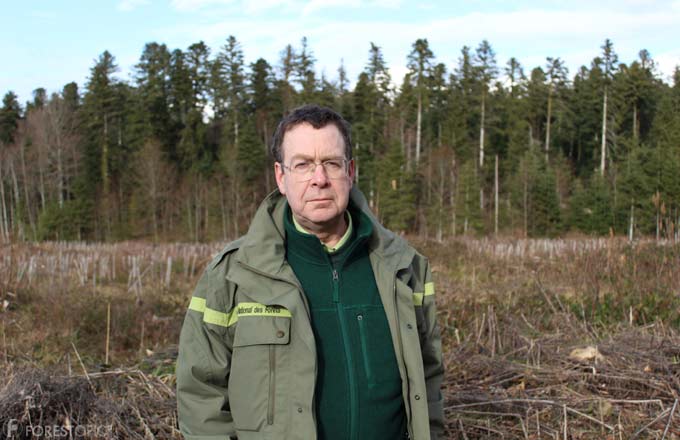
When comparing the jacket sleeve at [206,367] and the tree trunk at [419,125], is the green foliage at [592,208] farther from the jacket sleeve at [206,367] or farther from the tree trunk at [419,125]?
the jacket sleeve at [206,367]

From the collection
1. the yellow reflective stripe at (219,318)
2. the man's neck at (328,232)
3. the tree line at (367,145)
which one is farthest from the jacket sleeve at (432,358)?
the tree line at (367,145)

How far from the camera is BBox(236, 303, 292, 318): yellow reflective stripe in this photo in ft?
6.92

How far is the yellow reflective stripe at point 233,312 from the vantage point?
211cm

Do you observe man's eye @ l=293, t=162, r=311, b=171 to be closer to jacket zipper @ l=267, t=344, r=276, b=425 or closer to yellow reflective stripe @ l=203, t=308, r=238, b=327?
yellow reflective stripe @ l=203, t=308, r=238, b=327

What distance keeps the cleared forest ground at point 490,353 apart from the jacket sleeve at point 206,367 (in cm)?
194

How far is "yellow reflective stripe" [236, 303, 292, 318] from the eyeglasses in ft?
1.53

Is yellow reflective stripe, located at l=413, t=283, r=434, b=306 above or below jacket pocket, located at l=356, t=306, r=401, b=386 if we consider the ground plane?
above

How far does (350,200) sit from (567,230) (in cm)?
4074

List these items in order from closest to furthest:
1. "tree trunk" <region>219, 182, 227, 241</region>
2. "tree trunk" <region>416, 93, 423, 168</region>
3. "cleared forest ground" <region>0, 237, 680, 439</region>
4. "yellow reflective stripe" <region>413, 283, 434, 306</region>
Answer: "yellow reflective stripe" <region>413, 283, 434, 306</region> < "cleared forest ground" <region>0, 237, 680, 439</region> < "tree trunk" <region>219, 182, 227, 241</region> < "tree trunk" <region>416, 93, 423, 168</region>

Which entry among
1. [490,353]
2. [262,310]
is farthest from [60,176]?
[262,310]

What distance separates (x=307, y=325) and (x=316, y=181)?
502 mm

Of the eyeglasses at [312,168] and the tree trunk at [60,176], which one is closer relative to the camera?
the eyeglasses at [312,168]

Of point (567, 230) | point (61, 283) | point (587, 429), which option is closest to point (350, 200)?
point (587, 429)

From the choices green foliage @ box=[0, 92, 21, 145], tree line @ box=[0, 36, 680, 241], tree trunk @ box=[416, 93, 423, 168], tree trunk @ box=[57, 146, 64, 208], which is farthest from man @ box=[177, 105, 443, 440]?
green foliage @ box=[0, 92, 21, 145]
